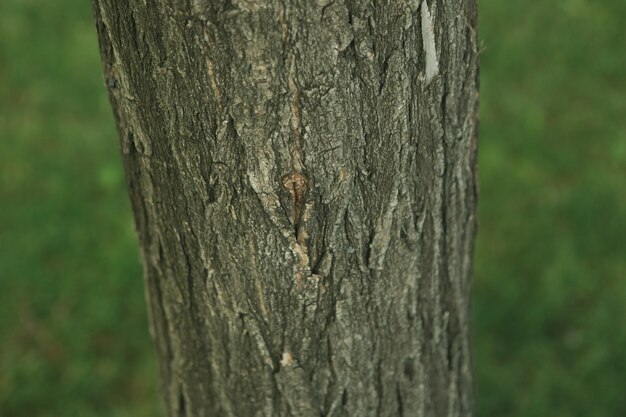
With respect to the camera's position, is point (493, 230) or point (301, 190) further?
point (493, 230)

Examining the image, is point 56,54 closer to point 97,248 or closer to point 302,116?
point 97,248

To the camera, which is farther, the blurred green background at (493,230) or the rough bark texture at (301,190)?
the blurred green background at (493,230)

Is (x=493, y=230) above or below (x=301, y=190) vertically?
above

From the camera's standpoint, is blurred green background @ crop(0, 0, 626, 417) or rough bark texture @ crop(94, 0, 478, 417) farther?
blurred green background @ crop(0, 0, 626, 417)

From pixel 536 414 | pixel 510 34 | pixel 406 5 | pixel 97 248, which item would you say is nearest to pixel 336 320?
pixel 406 5
